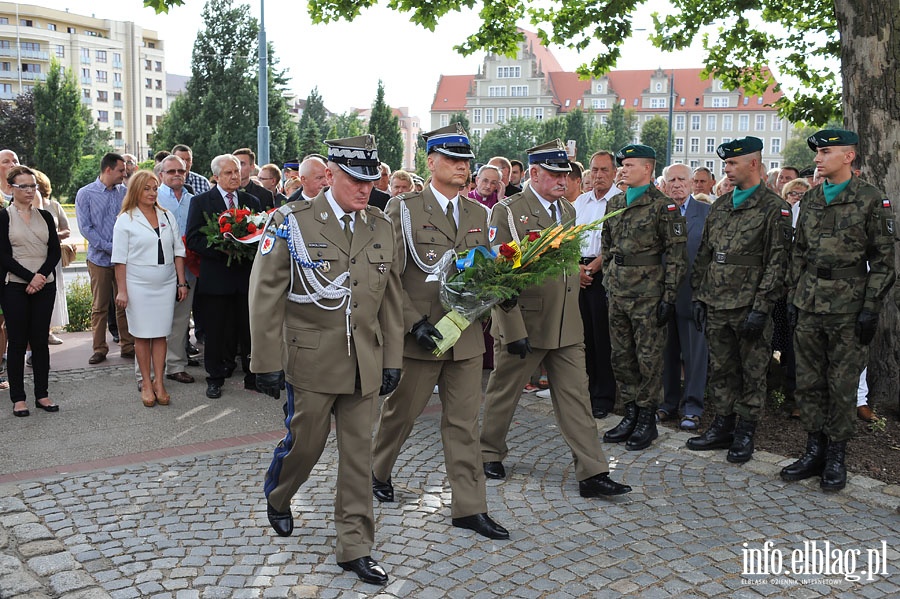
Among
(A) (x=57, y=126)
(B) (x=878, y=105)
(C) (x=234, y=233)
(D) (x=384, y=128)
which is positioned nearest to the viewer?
(B) (x=878, y=105)

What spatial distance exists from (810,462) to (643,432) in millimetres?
1306

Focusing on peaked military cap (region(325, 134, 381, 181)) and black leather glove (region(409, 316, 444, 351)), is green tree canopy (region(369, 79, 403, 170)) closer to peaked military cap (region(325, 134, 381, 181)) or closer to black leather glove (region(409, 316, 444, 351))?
black leather glove (region(409, 316, 444, 351))

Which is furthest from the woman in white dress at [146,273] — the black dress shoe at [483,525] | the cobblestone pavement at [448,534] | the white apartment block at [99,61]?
the white apartment block at [99,61]

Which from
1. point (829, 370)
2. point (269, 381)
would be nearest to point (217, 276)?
point (269, 381)

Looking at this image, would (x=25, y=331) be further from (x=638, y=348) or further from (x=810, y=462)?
(x=810, y=462)

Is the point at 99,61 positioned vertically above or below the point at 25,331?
above

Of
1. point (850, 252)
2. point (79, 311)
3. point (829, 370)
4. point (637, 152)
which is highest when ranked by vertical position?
point (637, 152)

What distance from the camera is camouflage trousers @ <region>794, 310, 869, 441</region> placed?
616 centimetres

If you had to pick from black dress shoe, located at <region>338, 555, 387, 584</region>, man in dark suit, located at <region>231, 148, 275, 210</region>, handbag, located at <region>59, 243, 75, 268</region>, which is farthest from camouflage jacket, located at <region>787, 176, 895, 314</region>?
handbag, located at <region>59, 243, 75, 268</region>

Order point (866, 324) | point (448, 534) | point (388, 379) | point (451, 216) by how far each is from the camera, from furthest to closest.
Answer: point (866, 324), point (451, 216), point (448, 534), point (388, 379)

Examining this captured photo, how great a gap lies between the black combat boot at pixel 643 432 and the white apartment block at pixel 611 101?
120896 millimetres

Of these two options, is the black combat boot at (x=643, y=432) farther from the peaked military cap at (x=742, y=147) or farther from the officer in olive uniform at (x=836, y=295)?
the peaked military cap at (x=742, y=147)

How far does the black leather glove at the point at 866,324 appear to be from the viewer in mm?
5957

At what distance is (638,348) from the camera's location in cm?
716
